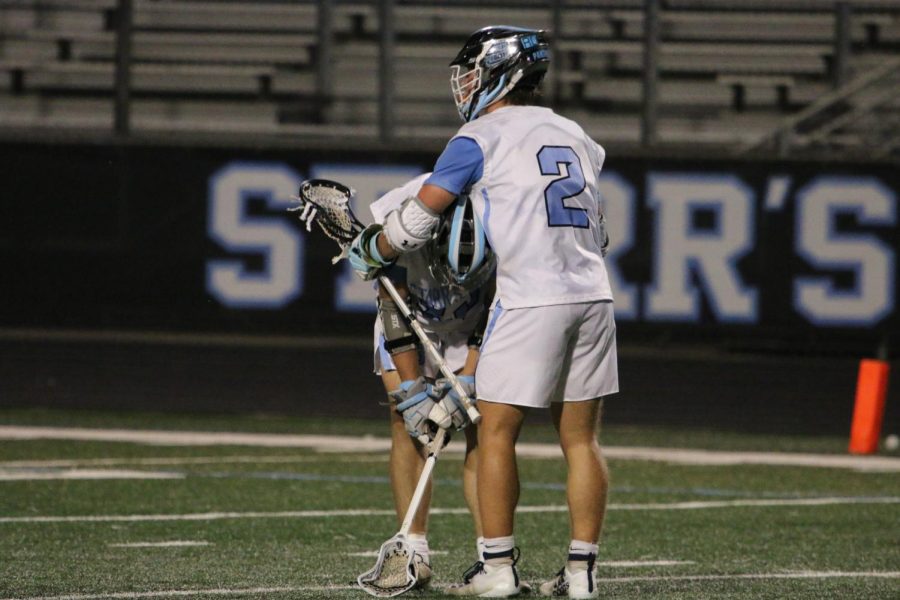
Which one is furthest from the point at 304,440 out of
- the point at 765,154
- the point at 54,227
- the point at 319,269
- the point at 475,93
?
the point at 475,93

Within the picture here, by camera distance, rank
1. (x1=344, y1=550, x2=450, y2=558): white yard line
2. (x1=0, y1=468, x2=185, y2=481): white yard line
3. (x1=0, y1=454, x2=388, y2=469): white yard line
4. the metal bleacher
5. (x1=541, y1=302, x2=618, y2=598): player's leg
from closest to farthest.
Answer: (x1=541, y1=302, x2=618, y2=598): player's leg
(x1=344, y1=550, x2=450, y2=558): white yard line
(x1=0, y1=468, x2=185, y2=481): white yard line
(x1=0, y1=454, x2=388, y2=469): white yard line
the metal bleacher

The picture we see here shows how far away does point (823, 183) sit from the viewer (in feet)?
47.7

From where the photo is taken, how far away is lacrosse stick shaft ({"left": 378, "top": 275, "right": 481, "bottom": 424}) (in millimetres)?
6090

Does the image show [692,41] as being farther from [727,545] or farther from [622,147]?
[727,545]

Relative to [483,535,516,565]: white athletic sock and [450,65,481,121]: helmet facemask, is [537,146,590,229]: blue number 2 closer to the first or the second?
[450,65,481,121]: helmet facemask

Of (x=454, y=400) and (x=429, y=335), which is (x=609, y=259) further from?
(x=454, y=400)

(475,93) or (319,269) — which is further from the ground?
(475,93)

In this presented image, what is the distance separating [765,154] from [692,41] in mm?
1171

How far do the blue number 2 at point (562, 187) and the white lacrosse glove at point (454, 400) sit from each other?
67 centimetres

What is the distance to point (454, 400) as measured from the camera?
6.11 m

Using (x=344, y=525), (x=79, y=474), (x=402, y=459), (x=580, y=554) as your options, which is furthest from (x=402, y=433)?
(x=79, y=474)

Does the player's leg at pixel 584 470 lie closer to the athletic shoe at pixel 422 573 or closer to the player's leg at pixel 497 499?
the player's leg at pixel 497 499

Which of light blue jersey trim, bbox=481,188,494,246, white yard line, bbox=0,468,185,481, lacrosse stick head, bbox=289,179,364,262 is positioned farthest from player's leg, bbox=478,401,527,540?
white yard line, bbox=0,468,185,481

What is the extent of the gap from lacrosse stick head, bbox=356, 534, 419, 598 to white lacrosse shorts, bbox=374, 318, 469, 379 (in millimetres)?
698
